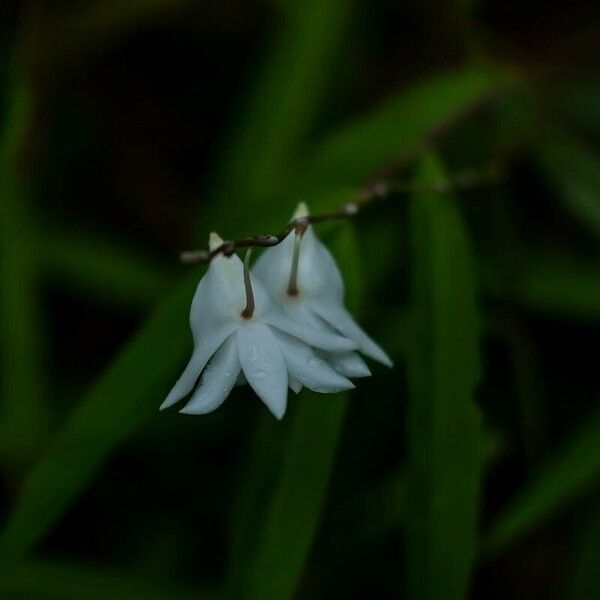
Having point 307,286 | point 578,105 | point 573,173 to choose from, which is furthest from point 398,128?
point 307,286

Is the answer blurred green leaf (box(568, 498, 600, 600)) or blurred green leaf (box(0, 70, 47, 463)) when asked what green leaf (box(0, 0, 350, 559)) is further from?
blurred green leaf (box(568, 498, 600, 600))

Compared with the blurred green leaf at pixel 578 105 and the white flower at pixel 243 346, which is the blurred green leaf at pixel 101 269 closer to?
the white flower at pixel 243 346

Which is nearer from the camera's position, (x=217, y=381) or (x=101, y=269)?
(x=217, y=381)

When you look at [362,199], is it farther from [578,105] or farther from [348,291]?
[578,105]

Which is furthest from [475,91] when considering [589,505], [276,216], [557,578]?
[557,578]

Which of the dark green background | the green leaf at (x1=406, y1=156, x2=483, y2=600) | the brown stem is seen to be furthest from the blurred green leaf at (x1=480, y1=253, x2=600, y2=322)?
the green leaf at (x1=406, y1=156, x2=483, y2=600)

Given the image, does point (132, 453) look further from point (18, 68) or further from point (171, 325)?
point (18, 68)
